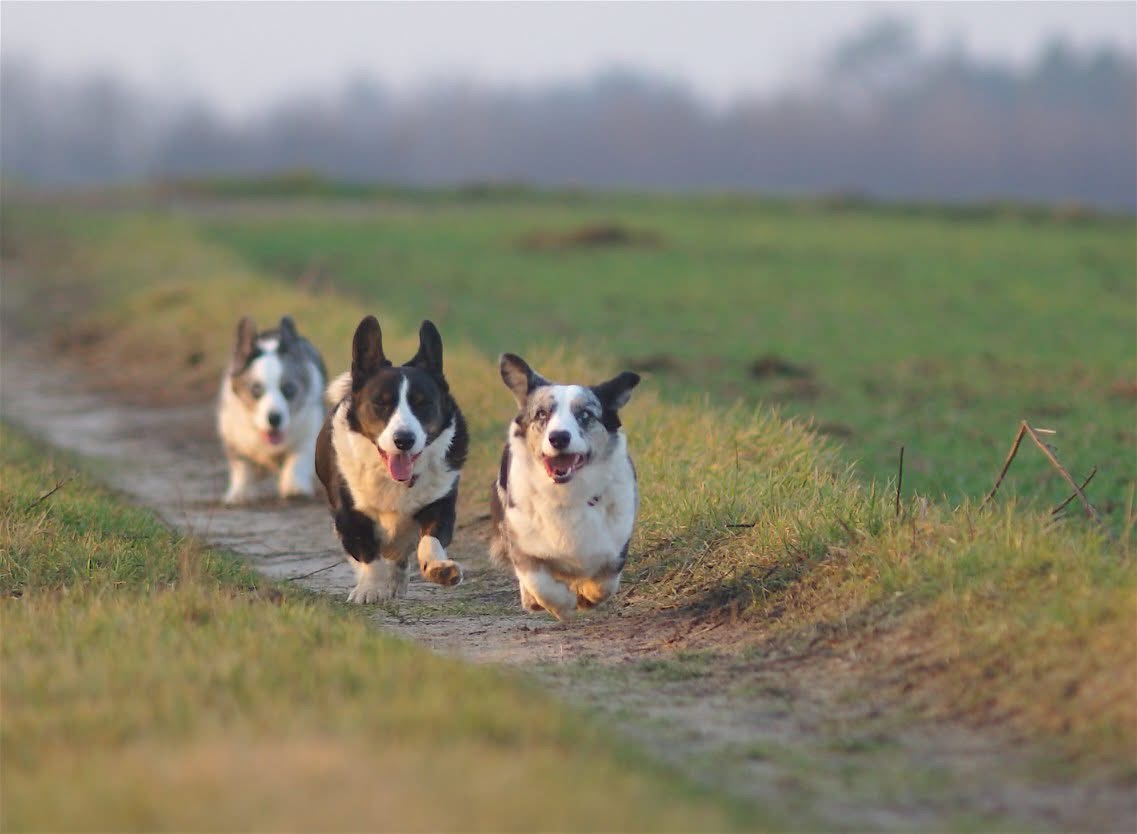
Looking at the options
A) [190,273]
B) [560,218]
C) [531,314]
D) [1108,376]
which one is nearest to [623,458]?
[1108,376]

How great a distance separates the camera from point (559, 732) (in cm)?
451

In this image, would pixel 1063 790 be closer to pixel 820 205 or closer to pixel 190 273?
pixel 190 273

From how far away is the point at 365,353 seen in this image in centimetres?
759

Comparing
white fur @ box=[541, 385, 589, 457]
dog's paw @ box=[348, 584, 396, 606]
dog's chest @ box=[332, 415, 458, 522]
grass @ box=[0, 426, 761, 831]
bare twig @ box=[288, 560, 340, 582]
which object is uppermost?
white fur @ box=[541, 385, 589, 457]

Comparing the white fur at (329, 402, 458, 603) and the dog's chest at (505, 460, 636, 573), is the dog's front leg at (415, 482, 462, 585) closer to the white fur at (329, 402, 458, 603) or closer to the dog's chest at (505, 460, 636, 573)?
the white fur at (329, 402, 458, 603)

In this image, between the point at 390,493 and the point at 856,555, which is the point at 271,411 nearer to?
the point at 390,493

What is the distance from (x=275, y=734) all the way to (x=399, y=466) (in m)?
3.06

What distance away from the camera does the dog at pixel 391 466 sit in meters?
7.39

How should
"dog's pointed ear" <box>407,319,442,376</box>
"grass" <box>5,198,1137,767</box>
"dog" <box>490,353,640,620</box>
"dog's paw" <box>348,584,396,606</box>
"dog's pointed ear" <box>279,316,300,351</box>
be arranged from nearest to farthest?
1. "grass" <box>5,198,1137,767</box>
2. "dog" <box>490,353,640,620</box>
3. "dog's paw" <box>348,584,396,606</box>
4. "dog's pointed ear" <box>407,319,442,376</box>
5. "dog's pointed ear" <box>279,316,300,351</box>

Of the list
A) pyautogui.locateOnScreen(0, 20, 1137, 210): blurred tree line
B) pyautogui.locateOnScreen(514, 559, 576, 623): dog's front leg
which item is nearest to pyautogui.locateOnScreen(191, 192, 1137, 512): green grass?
pyautogui.locateOnScreen(514, 559, 576, 623): dog's front leg

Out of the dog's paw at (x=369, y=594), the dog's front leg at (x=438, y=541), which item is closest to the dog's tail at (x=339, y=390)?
the dog's front leg at (x=438, y=541)

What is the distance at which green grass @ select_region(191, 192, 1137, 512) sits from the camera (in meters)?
12.2

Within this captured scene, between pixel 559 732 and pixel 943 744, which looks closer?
pixel 559 732

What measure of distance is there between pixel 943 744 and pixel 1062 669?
0.51 m
